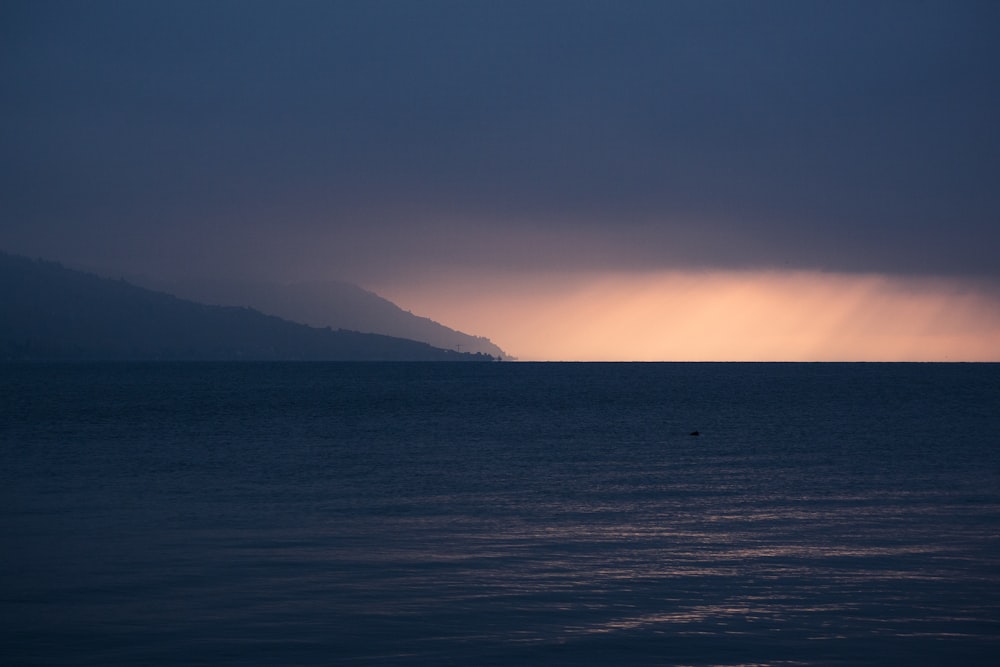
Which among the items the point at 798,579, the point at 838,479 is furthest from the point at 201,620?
the point at 838,479

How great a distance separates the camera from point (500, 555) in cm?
2441

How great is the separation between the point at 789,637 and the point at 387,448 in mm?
43134

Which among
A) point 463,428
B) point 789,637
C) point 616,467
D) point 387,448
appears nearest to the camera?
point 789,637

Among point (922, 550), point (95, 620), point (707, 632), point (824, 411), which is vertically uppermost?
point (824, 411)

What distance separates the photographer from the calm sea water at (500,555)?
17266 millimetres

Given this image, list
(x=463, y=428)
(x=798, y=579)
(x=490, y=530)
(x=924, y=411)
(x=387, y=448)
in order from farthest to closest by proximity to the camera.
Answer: (x=924, y=411) → (x=463, y=428) → (x=387, y=448) → (x=490, y=530) → (x=798, y=579)

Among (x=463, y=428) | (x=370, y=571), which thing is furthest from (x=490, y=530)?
(x=463, y=428)

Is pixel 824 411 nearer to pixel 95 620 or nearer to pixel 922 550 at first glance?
pixel 922 550

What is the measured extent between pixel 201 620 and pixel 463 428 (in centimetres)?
5768

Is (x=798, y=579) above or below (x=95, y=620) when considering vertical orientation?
above

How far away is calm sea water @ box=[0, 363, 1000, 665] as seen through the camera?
56.6 ft

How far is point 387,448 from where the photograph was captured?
58875 mm

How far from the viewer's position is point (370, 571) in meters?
22.7

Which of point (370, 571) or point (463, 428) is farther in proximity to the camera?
Result: point (463, 428)
